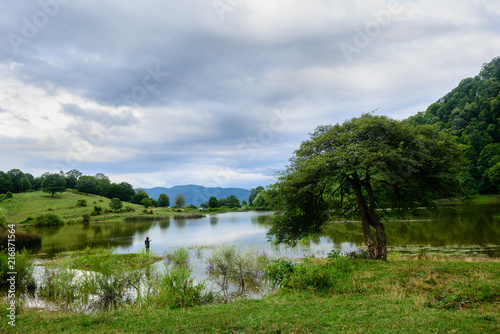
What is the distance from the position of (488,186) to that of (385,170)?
8558 centimetres

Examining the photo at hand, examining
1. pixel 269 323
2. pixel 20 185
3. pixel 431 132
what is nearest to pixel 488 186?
pixel 431 132

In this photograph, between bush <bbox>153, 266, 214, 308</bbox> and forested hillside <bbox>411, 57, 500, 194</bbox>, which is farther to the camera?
forested hillside <bbox>411, 57, 500, 194</bbox>

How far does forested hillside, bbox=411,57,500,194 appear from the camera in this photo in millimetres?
73000

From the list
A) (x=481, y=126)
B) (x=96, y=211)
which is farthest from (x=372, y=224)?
(x=96, y=211)

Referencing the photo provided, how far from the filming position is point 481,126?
81.0m

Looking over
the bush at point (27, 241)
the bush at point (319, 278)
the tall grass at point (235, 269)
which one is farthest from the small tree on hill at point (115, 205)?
the bush at point (319, 278)

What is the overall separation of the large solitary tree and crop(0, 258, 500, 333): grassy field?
563 centimetres

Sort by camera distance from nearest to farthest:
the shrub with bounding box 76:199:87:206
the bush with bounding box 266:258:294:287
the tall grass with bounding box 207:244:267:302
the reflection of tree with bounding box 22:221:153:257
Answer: the bush with bounding box 266:258:294:287 → the tall grass with bounding box 207:244:267:302 → the reflection of tree with bounding box 22:221:153:257 → the shrub with bounding box 76:199:87:206

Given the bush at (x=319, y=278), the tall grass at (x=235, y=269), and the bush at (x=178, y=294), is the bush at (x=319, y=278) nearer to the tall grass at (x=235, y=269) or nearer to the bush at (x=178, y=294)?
the tall grass at (x=235, y=269)

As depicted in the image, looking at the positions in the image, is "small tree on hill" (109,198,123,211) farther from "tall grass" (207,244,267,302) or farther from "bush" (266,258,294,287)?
"bush" (266,258,294,287)

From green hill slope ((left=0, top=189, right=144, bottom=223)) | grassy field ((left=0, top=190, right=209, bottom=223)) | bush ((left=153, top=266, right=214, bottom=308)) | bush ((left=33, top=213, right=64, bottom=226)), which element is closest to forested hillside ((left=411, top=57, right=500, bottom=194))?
bush ((left=153, top=266, right=214, bottom=308))

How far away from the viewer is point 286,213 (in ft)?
57.9

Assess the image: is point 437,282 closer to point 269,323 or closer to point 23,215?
point 269,323

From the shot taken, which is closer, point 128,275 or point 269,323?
point 269,323
